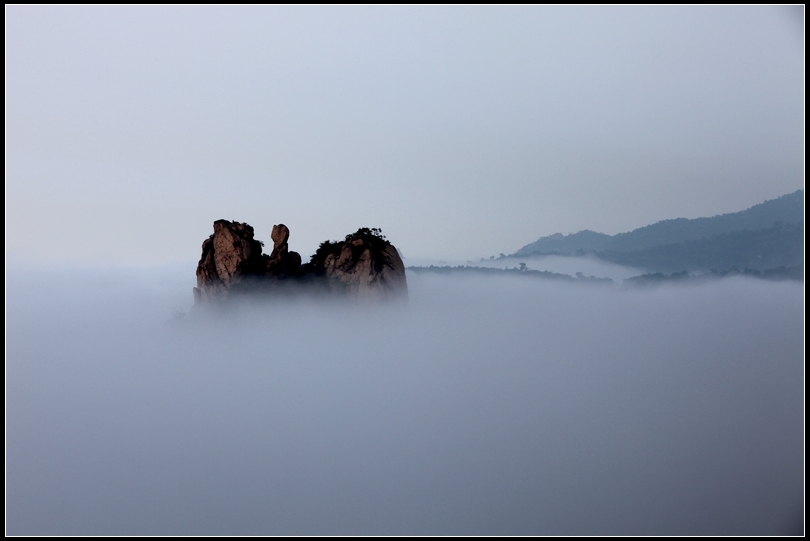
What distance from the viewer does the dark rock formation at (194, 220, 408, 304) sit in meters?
25.7

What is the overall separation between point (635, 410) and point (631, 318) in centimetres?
472

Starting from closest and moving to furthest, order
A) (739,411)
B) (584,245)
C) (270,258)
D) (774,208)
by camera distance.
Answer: (739,411), (270,258), (774,208), (584,245)

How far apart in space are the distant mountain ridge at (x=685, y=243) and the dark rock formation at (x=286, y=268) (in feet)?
25.9

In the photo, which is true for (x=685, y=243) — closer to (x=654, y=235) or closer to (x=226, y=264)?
(x=654, y=235)

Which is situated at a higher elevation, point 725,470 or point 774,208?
point 774,208

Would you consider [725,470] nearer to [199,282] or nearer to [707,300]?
[707,300]

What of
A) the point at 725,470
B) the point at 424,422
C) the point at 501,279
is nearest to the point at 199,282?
the point at 424,422

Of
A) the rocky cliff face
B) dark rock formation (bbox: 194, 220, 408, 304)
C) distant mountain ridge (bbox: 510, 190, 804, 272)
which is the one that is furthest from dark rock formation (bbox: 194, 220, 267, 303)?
distant mountain ridge (bbox: 510, 190, 804, 272)

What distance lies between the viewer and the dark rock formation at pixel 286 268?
2566 cm

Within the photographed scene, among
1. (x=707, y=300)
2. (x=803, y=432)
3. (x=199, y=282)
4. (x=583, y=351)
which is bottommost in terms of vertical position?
(x=803, y=432)

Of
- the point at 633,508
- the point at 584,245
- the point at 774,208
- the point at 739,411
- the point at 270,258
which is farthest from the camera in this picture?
the point at 584,245

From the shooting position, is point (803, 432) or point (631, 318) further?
point (631, 318)

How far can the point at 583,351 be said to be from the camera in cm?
2755

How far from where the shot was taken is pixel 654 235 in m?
30.9
